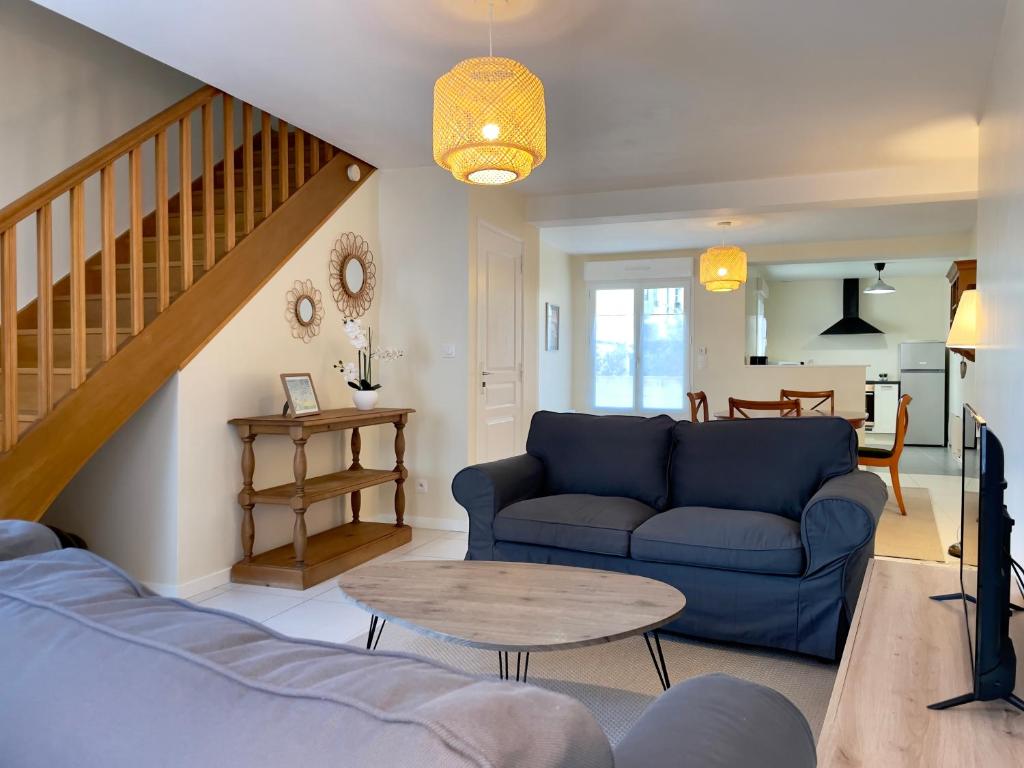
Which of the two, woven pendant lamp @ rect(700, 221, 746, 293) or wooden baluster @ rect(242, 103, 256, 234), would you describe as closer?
wooden baluster @ rect(242, 103, 256, 234)

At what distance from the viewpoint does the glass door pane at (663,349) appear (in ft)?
29.8

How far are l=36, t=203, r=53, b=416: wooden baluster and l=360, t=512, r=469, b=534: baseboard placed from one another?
2.48 metres

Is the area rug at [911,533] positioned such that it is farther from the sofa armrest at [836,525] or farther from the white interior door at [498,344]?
the white interior door at [498,344]

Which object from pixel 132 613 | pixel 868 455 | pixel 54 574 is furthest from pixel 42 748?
pixel 868 455

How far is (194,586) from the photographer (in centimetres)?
362

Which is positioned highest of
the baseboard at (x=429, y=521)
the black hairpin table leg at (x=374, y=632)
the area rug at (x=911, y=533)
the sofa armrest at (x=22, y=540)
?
the sofa armrest at (x=22, y=540)

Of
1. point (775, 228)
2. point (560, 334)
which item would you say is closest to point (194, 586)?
point (775, 228)

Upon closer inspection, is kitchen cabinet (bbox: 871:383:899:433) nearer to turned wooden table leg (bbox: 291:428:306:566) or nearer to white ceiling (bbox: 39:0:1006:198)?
white ceiling (bbox: 39:0:1006:198)

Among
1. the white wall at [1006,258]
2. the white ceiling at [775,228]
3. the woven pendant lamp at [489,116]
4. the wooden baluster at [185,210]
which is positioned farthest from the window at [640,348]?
the woven pendant lamp at [489,116]

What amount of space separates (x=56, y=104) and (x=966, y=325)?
5.18m

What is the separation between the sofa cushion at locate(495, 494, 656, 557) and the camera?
10.2ft

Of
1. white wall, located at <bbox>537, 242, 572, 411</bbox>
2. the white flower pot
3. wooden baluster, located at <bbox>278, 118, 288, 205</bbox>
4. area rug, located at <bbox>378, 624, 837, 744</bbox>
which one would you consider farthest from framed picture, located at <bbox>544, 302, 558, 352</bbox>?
area rug, located at <bbox>378, 624, 837, 744</bbox>

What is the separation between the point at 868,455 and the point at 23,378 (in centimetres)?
536

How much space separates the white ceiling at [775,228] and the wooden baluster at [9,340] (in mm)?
4354
